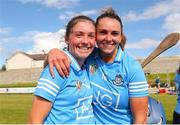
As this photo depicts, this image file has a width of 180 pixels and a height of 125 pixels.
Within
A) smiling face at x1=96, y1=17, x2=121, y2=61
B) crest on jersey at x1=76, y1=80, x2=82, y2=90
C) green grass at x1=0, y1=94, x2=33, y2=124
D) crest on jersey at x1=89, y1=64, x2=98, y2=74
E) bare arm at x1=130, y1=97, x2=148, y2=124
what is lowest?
green grass at x1=0, y1=94, x2=33, y2=124

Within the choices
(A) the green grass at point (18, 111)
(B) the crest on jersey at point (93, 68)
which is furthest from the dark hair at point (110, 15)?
(A) the green grass at point (18, 111)

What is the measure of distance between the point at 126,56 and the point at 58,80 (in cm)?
82

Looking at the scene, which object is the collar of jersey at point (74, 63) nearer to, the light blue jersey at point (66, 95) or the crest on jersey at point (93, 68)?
the light blue jersey at point (66, 95)

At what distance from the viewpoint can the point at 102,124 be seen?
3.80m

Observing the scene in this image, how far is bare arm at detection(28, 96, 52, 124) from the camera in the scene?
3.31 metres

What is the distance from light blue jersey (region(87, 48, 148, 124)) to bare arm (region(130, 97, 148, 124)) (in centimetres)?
5

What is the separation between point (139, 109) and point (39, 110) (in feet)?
3.20

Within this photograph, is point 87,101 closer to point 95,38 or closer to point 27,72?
point 95,38

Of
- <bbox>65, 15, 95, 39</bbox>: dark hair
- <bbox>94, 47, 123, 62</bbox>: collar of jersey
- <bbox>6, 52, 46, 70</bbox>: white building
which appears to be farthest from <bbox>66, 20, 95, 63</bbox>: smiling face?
<bbox>6, 52, 46, 70</bbox>: white building

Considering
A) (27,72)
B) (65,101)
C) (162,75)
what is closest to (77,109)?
(65,101)

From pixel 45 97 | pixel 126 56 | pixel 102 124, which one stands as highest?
pixel 126 56

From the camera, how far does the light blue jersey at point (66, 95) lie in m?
3.32

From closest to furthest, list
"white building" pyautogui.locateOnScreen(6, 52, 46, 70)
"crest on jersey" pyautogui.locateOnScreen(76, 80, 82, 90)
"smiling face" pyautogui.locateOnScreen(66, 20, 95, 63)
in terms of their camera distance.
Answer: "crest on jersey" pyautogui.locateOnScreen(76, 80, 82, 90), "smiling face" pyautogui.locateOnScreen(66, 20, 95, 63), "white building" pyautogui.locateOnScreen(6, 52, 46, 70)

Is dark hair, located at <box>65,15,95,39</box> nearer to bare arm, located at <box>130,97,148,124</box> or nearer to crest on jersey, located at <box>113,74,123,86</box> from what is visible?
crest on jersey, located at <box>113,74,123,86</box>
